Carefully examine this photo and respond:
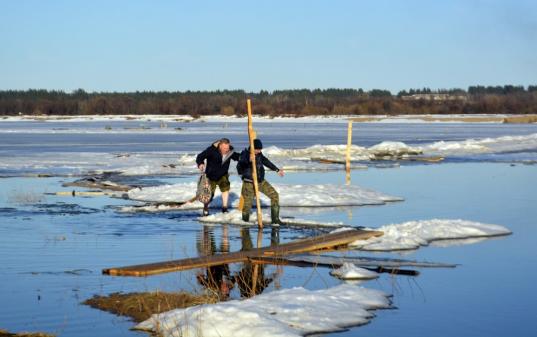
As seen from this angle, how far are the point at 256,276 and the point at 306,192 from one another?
10374 millimetres

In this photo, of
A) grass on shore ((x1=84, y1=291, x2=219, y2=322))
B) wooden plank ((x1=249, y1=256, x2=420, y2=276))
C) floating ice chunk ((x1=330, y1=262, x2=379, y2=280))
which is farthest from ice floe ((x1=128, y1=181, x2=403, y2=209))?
grass on shore ((x1=84, y1=291, x2=219, y2=322))

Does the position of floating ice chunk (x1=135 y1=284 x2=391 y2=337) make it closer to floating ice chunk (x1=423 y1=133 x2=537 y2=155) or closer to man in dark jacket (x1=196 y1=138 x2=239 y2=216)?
man in dark jacket (x1=196 y1=138 x2=239 y2=216)

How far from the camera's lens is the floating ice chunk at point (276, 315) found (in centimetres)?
925

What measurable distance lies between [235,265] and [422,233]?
4091 millimetres

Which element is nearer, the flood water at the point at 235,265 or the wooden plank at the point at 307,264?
the flood water at the point at 235,265

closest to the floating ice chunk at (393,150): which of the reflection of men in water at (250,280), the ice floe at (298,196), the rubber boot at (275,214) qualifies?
the ice floe at (298,196)

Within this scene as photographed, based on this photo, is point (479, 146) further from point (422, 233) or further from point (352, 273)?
point (352, 273)

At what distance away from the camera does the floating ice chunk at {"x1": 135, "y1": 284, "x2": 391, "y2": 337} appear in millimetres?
9250

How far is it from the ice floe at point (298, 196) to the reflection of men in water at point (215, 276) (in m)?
5.81

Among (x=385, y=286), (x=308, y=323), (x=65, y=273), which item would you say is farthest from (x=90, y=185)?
(x=308, y=323)

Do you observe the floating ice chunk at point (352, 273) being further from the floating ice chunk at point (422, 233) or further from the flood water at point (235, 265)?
the floating ice chunk at point (422, 233)

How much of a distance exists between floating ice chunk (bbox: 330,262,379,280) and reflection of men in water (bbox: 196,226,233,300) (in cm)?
142

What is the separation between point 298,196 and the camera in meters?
22.4

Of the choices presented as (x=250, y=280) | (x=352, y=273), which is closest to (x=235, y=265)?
(x=250, y=280)
